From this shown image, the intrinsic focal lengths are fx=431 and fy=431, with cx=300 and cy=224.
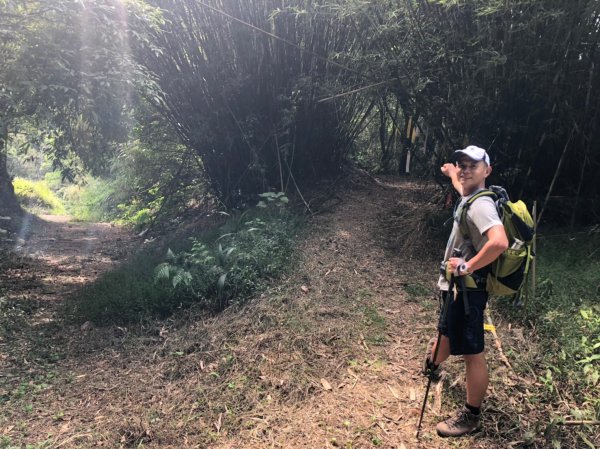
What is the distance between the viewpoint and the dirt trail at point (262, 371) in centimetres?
246

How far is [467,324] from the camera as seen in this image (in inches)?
83.8

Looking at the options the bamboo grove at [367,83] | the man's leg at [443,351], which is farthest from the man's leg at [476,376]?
the bamboo grove at [367,83]

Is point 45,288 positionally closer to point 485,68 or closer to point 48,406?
point 48,406

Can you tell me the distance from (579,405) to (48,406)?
320 centimetres

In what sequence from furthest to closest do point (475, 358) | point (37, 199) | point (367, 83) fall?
point (37, 199)
point (367, 83)
point (475, 358)

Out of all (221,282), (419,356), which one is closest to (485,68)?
(419,356)

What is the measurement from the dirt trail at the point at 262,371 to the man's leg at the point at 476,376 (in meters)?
0.25

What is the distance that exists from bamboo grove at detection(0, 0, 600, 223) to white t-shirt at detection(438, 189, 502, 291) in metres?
2.08

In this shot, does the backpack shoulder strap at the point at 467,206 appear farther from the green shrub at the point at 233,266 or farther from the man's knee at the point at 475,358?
the green shrub at the point at 233,266

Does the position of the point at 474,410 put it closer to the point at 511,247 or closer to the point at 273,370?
the point at 511,247

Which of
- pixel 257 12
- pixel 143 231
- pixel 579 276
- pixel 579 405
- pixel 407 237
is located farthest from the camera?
pixel 143 231

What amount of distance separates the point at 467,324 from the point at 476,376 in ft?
0.92

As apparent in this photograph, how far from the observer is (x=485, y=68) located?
3664 millimetres

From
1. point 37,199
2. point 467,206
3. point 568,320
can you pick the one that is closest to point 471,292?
point 467,206
